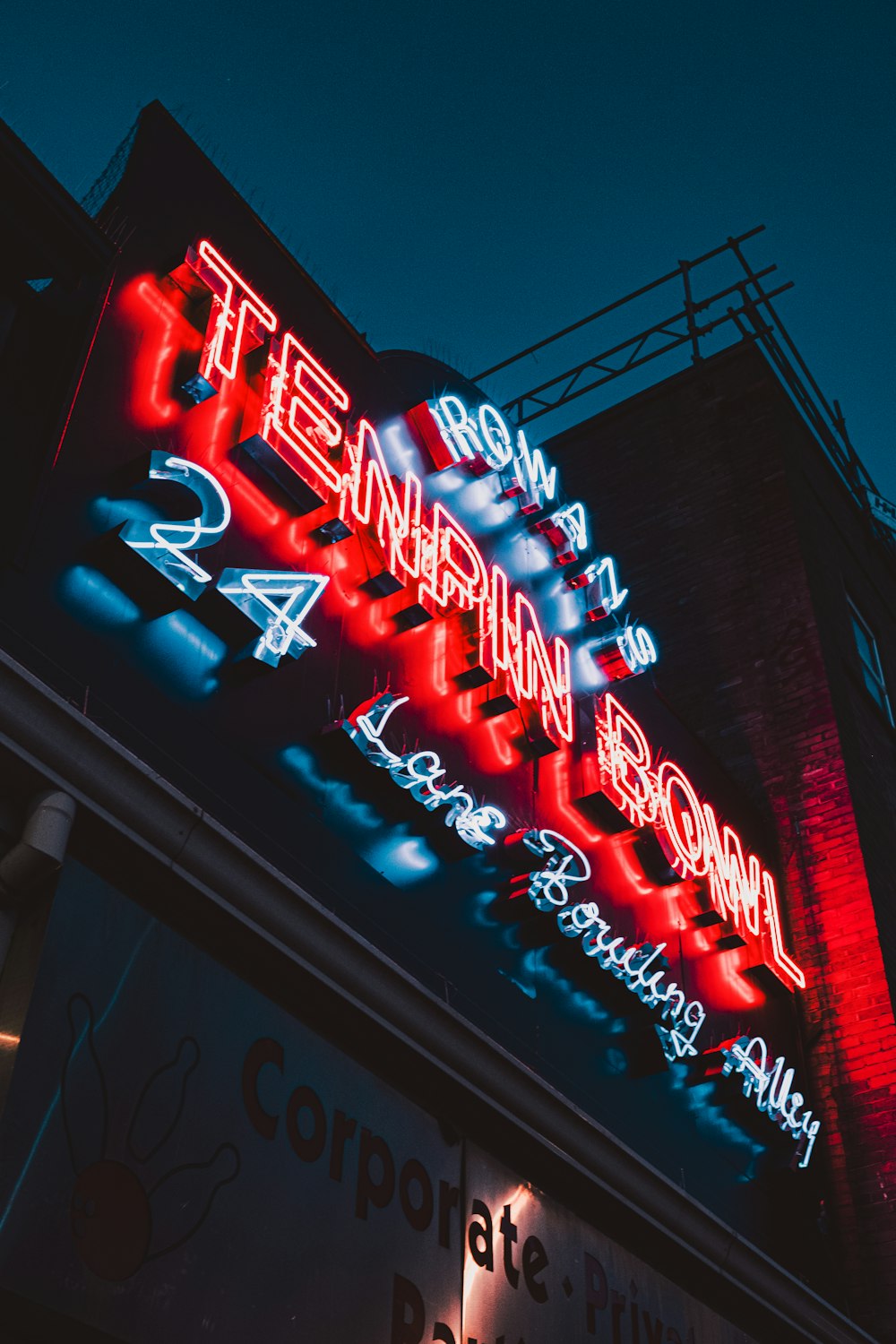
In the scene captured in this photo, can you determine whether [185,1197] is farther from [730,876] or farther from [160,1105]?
[730,876]

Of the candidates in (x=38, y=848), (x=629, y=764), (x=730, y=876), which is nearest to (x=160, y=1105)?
(x=38, y=848)

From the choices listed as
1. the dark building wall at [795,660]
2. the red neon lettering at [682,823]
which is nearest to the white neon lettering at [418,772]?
the red neon lettering at [682,823]

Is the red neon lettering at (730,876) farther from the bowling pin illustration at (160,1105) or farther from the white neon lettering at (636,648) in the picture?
the bowling pin illustration at (160,1105)

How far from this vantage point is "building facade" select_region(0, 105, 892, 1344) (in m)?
5.41

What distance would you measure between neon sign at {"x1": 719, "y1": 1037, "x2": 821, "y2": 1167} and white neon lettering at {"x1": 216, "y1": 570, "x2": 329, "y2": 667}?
502 centimetres

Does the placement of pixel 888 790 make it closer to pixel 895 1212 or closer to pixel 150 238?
pixel 895 1212

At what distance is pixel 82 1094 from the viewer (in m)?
5.08

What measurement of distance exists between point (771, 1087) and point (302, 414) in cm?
641

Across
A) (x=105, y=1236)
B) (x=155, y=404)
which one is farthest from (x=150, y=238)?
(x=105, y=1236)

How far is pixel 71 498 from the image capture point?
21.7 feet

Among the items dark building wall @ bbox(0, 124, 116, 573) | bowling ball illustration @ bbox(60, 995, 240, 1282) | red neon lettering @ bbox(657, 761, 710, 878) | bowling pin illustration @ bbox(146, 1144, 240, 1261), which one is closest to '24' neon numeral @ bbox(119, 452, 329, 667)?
dark building wall @ bbox(0, 124, 116, 573)

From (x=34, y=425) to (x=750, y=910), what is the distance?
757cm

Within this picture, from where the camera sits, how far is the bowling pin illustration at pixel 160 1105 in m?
5.25

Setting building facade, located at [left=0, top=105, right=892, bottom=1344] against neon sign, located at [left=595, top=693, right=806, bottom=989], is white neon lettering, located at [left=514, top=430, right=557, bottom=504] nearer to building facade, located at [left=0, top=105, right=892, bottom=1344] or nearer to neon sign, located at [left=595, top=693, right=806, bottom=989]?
building facade, located at [left=0, top=105, right=892, bottom=1344]
